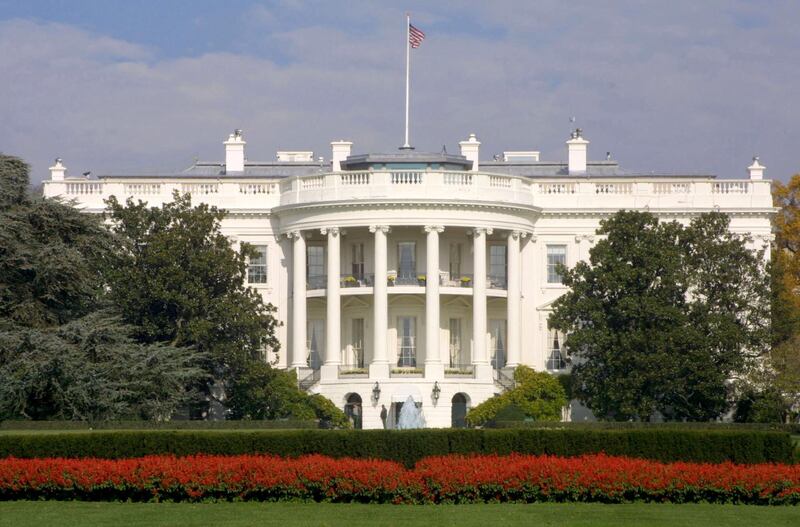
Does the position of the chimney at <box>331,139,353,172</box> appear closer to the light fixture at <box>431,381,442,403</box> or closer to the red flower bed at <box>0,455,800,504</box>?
the light fixture at <box>431,381,442,403</box>

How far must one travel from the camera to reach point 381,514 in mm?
30750

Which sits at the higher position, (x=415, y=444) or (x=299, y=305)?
(x=299, y=305)

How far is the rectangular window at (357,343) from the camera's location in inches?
2781

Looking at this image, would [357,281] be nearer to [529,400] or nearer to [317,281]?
[317,281]

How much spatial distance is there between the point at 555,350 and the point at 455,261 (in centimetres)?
563

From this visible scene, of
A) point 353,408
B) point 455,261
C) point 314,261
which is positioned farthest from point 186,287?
point 455,261

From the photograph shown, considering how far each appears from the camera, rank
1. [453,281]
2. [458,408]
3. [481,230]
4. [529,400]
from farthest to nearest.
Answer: [453,281], [481,230], [458,408], [529,400]

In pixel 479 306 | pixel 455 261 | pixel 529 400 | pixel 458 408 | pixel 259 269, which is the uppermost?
pixel 455 261

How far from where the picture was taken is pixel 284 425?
5597cm

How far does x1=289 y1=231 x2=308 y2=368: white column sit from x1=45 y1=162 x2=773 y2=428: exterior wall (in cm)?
21

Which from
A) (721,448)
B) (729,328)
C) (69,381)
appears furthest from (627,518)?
(729,328)

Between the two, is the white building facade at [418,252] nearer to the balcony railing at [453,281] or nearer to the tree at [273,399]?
the balcony railing at [453,281]

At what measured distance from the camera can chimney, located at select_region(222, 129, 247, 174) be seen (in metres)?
77.8

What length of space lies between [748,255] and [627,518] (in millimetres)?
33464
